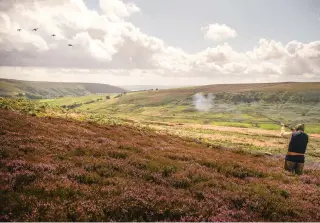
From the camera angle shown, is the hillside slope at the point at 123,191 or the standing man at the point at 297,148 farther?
the standing man at the point at 297,148

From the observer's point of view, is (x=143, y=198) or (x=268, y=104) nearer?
(x=143, y=198)

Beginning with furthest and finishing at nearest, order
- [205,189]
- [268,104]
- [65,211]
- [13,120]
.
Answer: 1. [268,104]
2. [13,120]
3. [205,189]
4. [65,211]

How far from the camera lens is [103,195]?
7.53 meters

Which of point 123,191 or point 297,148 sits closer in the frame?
point 123,191

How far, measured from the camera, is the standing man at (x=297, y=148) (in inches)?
536

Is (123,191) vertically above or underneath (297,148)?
underneath

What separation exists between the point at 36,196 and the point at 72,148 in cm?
604

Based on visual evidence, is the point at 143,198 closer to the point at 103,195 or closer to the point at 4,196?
the point at 103,195

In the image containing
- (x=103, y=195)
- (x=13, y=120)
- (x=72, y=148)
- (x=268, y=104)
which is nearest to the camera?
(x=103, y=195)

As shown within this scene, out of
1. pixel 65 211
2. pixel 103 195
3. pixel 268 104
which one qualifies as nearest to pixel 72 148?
pixel 103 195

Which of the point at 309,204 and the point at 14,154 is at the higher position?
the point at 14,154

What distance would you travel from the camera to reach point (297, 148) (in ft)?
44.8

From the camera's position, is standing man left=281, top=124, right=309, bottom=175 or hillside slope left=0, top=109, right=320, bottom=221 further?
standing man left=281, top=124, right=309, bottom=175

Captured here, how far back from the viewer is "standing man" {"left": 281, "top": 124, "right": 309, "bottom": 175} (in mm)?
13625
